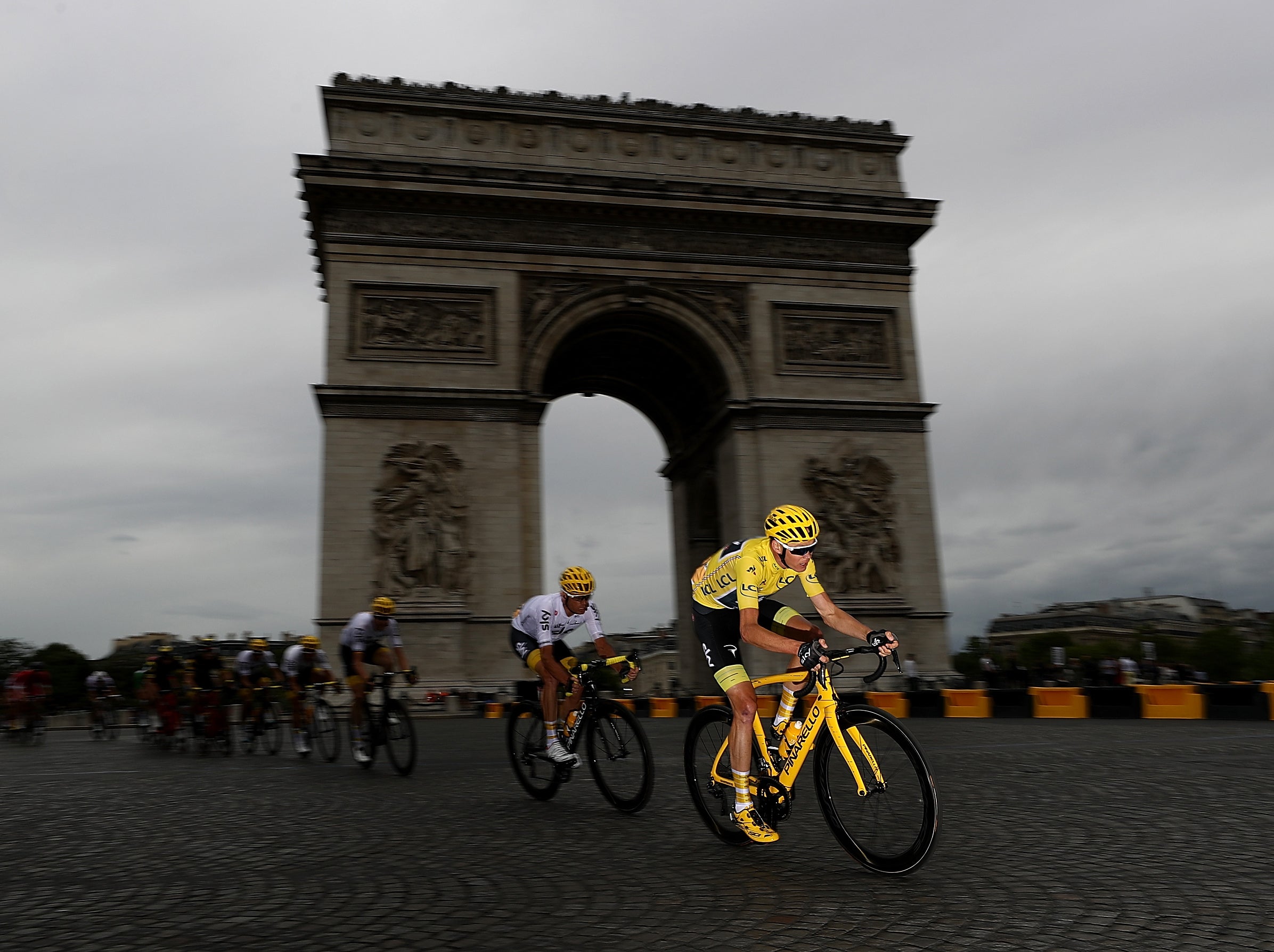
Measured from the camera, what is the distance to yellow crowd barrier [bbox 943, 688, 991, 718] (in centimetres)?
1895

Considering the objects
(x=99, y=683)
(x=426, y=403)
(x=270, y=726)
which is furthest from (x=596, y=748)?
(x=426, y=403)

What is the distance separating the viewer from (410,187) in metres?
25.2

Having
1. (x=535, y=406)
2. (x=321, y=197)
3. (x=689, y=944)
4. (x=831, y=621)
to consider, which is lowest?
(x=689, y=944)

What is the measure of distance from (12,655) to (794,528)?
299 ft

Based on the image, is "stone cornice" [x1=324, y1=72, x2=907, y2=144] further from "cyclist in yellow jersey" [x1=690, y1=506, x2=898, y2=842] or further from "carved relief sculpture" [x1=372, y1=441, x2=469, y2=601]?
"cyclist in yellow jersey" [x1=690, y1=506, x2=898, y2=842]

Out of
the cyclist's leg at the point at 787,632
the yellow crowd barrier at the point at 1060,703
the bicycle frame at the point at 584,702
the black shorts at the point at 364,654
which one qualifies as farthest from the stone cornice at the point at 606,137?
the cyclist's leg at the point at 787,632

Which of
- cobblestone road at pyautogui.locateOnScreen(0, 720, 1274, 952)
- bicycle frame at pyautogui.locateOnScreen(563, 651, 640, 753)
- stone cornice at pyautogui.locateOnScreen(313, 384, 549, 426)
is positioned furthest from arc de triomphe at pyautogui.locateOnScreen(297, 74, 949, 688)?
bicycle frame at pyautogui.locateOnScreen(563, 651, 640, 753)

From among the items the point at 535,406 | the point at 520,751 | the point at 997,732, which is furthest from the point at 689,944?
the point at 535,406

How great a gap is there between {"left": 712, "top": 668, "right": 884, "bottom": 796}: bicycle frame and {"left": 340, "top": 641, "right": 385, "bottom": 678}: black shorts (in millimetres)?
5482

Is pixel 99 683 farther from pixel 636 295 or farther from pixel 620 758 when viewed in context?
pixel 620 758

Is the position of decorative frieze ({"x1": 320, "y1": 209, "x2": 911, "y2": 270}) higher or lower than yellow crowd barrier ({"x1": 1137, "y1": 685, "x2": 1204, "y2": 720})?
higher

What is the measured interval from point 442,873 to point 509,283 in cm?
2235

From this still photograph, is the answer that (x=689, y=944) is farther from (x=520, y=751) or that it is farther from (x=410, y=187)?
(x=410, y=187)

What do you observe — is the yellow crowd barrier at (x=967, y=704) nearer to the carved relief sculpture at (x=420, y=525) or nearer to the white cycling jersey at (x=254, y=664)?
the carved relief sculpture at (x=420, y=525)
